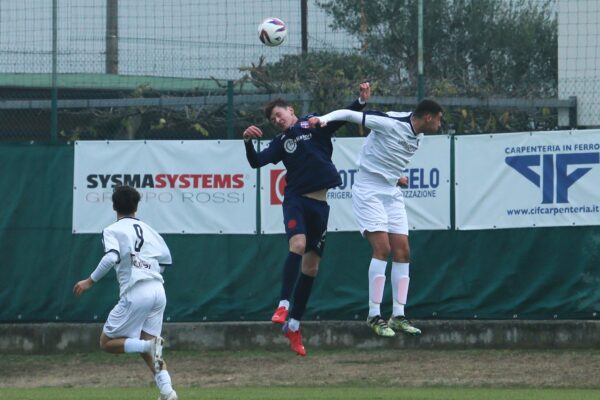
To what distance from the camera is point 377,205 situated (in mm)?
13484

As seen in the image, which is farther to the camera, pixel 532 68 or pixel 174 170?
pixel 532 68

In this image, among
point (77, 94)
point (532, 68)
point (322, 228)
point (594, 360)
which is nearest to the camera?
point (322, 228)

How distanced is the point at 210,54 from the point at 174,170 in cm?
164

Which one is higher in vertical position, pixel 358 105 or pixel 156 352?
pixel 358 105

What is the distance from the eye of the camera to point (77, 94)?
1848cm

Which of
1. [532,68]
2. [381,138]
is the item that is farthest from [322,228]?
[532,68]

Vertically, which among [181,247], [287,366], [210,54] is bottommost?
[287,366]

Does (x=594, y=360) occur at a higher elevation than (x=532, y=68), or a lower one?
lower

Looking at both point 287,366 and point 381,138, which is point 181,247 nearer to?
point 287,366

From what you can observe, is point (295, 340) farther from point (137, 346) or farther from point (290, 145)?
point (290, 145)

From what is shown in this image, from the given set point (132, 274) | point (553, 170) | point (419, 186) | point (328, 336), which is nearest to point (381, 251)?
point (132, 274)

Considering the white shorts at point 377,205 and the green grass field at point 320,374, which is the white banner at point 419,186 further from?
the white shorts at point 377,205

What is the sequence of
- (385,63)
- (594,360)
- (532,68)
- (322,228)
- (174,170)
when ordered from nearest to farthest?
(322,228)
(594,360)
(174,170)
(385,63)
(532,68)

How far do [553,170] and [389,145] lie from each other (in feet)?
12.6
